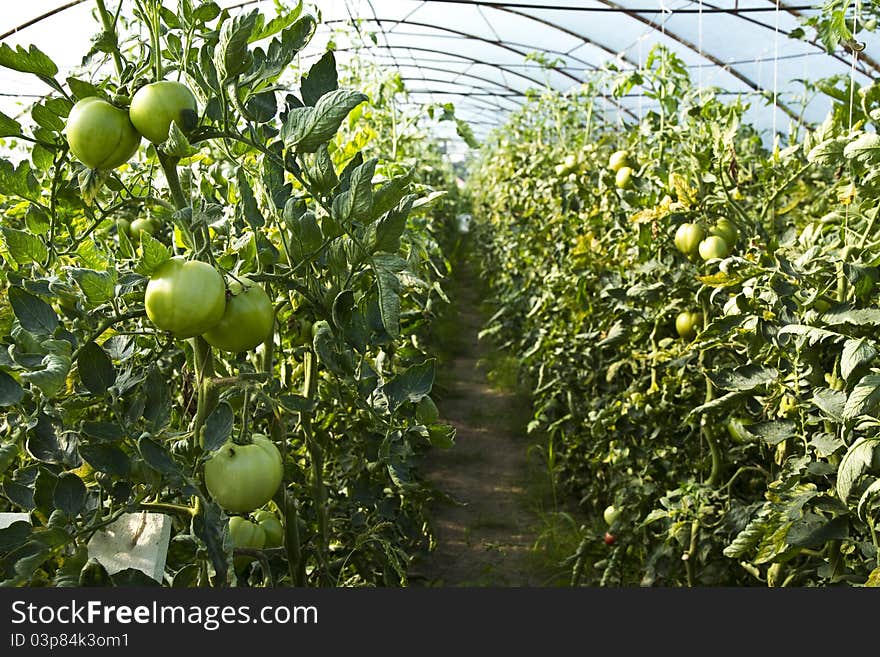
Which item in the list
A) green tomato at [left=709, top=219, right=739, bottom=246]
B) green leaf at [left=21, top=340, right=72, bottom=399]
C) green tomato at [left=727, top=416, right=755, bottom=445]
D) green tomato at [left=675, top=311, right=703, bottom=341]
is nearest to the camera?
green leaf at [left=21, top=340, right=72, bottom=399]

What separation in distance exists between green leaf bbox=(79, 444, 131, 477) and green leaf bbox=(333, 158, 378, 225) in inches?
14.3

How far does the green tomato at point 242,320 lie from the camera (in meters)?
0.84

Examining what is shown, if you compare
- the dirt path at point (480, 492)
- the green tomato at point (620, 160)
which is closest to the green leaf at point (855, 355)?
the dirt path at point (480, 492)

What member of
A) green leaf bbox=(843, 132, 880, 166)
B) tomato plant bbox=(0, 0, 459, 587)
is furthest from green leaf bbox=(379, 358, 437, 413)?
green leaf bbox=(843, 132, 880, 166)

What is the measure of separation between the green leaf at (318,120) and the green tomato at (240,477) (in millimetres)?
342

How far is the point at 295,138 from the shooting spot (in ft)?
2.74

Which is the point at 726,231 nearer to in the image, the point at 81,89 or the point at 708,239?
the point at 708,239

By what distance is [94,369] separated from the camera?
859 millimetres

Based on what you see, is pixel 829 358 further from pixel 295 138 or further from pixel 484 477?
pixel 484 477

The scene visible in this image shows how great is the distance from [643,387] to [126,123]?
7.39ft

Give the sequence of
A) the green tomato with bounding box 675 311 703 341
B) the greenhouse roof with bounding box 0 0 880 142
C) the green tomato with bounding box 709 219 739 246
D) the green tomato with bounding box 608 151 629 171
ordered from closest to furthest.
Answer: the green tomato with bounding box 709 219 739 246
the green tomato with bounding box 675 311 703 341
the green tomato with bounding box 608 151 629 171
the greenhouse roof with bounding box 0 0 880 142

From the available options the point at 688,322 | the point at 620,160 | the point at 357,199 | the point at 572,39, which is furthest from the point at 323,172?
the point at 572,39

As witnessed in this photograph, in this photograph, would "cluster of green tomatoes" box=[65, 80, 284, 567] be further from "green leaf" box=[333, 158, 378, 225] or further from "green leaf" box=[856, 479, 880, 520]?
"green leaf" box=[856, 479, 880, 520]

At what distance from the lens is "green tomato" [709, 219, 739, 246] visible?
204cm
